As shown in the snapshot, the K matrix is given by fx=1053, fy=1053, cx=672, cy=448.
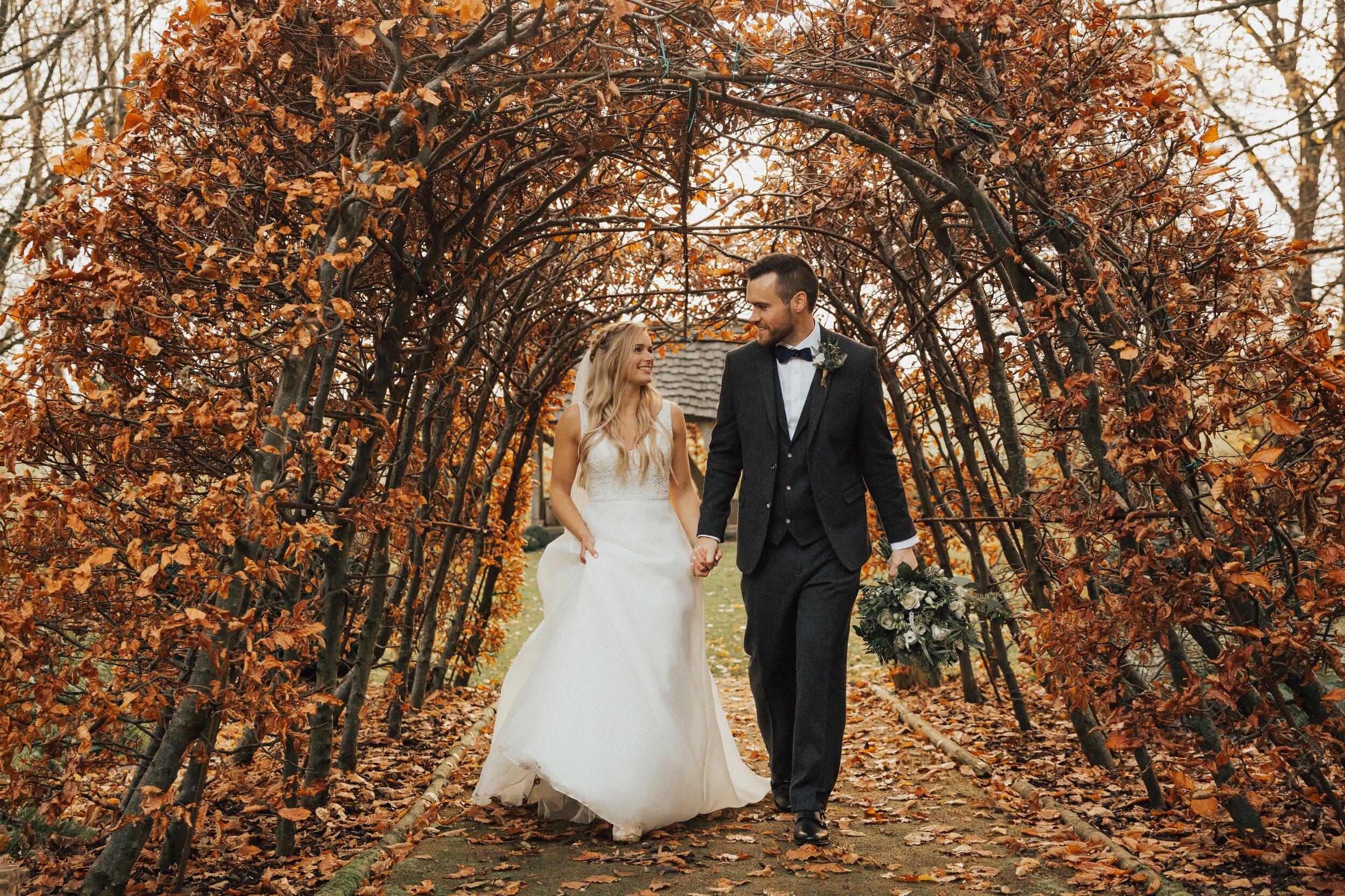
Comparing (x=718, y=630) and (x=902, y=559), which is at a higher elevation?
(x=902, y=559)

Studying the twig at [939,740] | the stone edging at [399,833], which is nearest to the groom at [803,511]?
the twig at [939,740]

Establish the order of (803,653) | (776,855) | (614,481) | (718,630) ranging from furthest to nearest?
(718,630) < (614,481) < (803,653) < (776,855)

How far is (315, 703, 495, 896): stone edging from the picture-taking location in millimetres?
3424

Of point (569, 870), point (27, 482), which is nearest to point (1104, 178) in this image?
point (569, 870)

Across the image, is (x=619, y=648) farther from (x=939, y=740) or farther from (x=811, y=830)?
(x=939, y=740)

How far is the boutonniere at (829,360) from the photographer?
4.16m

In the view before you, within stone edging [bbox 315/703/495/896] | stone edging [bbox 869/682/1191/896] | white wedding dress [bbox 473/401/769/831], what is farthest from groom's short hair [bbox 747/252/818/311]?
stone edging [bbox 315/703/495/896]

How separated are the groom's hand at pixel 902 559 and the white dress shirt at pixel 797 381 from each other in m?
0.02

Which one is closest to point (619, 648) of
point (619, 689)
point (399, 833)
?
point (619, 689)

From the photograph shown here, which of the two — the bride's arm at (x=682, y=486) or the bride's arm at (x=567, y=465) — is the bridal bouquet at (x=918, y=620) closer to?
the bride's arm at (x=682, y=486)

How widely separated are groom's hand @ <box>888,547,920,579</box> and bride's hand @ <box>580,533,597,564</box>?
127cm

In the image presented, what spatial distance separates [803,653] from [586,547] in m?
1.11

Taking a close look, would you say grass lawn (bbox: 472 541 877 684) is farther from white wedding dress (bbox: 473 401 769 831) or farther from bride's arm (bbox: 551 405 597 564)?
white wedding dress (bbox: 473 401 769 831)

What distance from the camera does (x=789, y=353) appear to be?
4.30 metres
